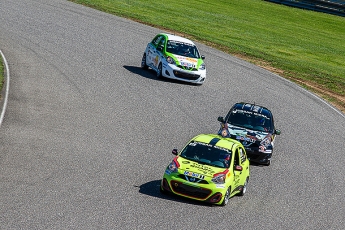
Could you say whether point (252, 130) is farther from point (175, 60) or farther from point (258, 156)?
point (175, 60)

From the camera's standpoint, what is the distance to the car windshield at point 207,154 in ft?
59.6

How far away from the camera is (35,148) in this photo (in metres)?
19.9

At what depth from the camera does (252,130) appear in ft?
75.4

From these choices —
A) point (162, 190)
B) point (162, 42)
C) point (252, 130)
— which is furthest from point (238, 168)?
point (162, 42)

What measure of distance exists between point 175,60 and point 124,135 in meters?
9.43

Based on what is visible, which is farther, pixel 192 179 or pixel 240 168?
pixel 240 168

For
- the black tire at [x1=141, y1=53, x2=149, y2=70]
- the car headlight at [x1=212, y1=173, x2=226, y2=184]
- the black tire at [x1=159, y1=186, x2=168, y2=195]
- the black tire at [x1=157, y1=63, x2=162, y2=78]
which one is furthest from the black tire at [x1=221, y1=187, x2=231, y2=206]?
the black tire at [x1=141, y1=53, x2=149, y2=70]

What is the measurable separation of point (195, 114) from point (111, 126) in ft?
14.3

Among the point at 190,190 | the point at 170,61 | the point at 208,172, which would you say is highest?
the point at 208,172

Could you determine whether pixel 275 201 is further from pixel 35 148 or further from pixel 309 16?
pixel 309 16

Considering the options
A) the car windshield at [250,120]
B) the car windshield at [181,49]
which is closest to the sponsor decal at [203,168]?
the car windshield at [250,120]

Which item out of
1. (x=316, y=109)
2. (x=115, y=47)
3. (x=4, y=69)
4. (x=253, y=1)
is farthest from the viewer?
(x=253, y=1)

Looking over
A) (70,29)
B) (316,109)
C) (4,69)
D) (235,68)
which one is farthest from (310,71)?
(4,69)

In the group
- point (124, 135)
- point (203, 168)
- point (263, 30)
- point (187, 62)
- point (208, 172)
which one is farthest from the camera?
point (263, 30)
